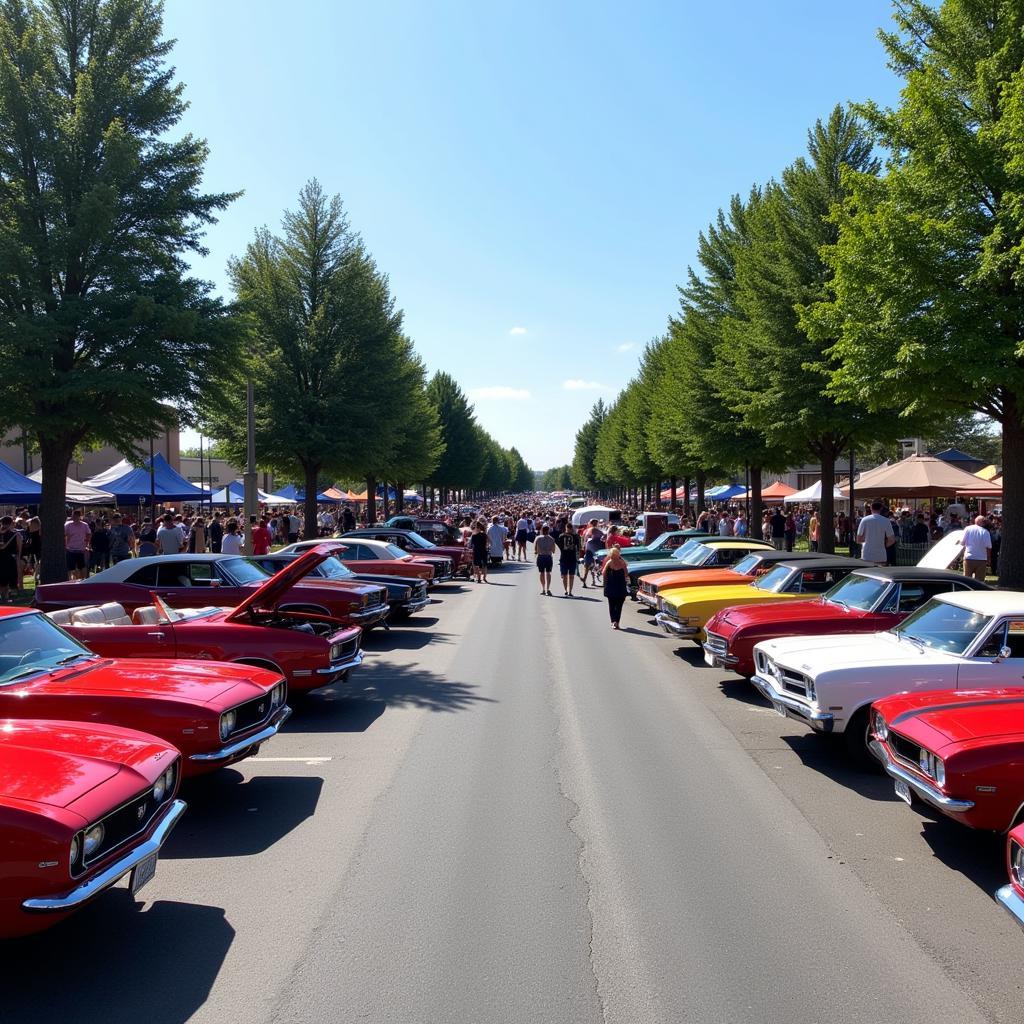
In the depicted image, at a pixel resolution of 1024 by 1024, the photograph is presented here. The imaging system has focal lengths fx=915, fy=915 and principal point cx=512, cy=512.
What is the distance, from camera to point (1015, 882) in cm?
420

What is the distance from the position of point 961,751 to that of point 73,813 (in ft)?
15.5

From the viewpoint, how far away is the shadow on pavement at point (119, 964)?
3.85 metres

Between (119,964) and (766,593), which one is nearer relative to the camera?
(119,964)

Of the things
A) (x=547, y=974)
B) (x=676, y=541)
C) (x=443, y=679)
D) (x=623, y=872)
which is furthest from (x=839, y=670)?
(x=676, y=541)

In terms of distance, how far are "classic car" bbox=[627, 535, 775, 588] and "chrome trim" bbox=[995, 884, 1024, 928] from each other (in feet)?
43.2

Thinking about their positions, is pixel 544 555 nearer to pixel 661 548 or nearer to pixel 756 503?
pixel 661 548

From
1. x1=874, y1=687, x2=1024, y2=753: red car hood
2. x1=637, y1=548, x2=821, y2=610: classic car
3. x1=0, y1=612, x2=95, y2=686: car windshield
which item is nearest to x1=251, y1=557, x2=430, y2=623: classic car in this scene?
x1=637, y1=548, x2=821, y2=610: classic car

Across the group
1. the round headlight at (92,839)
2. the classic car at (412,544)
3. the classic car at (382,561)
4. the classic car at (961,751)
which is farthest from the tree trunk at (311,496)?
the round headlight at (92,839)

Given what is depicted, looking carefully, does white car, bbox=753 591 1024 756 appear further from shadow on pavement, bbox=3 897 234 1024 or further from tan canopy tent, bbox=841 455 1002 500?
tan canopy tent, bbox=841 455 1002 500

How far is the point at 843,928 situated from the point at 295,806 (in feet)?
12.5

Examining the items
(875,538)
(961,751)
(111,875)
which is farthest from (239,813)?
(875,538)

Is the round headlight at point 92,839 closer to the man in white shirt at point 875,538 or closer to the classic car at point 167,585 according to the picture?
the classic car at point 167,585

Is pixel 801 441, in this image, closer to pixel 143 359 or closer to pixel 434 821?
pixel 143 359

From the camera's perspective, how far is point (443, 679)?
1142 centimetres
